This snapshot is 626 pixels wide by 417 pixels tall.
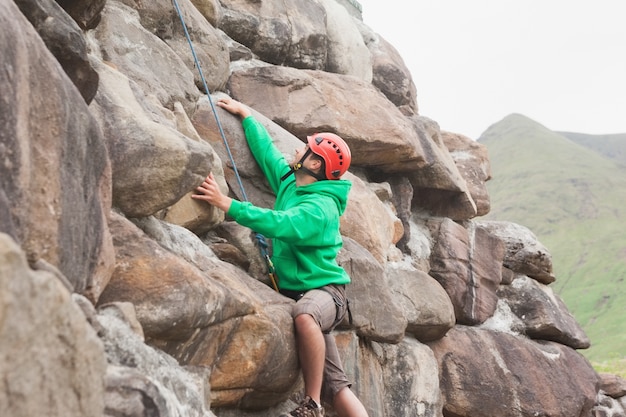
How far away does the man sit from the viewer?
7.80 metres

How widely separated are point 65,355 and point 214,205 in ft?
16.2

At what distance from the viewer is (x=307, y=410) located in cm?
757

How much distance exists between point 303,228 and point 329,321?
1.28 meters

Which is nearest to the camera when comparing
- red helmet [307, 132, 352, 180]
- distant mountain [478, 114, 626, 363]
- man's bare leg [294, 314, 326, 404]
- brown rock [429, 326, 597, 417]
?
man's bare leg [294, 314, 326, 404]

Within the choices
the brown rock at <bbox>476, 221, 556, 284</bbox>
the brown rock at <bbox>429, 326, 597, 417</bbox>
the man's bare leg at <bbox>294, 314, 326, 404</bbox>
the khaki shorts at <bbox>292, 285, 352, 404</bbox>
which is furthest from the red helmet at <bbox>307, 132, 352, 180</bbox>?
the brown rock at <bbox>476, 221, 556, 284</bbox>

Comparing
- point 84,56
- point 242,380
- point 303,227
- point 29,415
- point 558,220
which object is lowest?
point 558,220

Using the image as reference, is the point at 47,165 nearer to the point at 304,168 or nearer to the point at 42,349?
the point at 42,349

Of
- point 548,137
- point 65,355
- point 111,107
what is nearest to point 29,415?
point 65,355

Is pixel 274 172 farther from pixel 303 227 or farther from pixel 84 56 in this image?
pixel 84 56

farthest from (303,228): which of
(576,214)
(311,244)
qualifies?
(576,214)

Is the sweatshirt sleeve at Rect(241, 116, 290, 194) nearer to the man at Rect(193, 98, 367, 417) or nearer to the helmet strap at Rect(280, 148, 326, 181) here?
the man at Rect(193, 98, 367, 417)

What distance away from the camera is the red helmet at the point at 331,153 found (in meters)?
9.17

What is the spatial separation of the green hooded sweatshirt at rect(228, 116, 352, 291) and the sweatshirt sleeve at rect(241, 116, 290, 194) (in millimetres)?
246

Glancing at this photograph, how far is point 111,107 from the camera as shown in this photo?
6.45 metres
